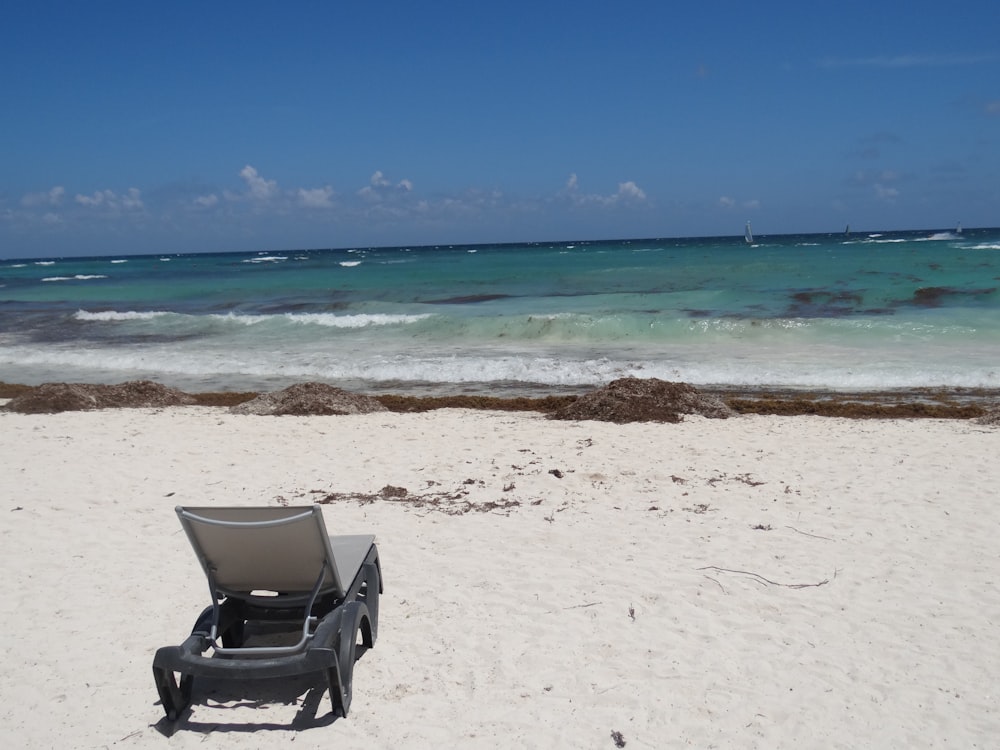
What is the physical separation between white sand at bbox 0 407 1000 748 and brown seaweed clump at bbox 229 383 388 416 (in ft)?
5.21

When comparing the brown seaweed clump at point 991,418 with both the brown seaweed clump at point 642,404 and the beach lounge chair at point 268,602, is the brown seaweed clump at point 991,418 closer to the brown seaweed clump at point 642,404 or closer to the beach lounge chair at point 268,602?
the brown seaweed clump at point 642,404


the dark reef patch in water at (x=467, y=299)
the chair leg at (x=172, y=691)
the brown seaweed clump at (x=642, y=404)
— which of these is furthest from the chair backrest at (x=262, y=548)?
the dark reef patch in water at (x=467, y=299)

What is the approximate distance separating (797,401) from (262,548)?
832 centimetres

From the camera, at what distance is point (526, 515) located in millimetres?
Result: 5832

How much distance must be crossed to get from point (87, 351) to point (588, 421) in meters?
13.5

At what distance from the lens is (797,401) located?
10.1 m

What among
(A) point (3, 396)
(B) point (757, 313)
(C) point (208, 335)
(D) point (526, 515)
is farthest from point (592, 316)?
(D) point (526, 515)

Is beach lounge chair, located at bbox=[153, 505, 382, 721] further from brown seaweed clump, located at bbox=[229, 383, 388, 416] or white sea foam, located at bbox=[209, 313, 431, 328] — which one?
white sea foam, located at bbox=[209, 313, 431, 328]

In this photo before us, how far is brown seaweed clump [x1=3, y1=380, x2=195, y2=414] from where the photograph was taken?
10.2m

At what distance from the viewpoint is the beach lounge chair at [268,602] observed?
3.22 meters

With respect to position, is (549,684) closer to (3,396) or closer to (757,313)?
(3,396)

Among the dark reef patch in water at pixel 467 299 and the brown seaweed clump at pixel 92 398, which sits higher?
the dark reef patch in water at pixel 467 299

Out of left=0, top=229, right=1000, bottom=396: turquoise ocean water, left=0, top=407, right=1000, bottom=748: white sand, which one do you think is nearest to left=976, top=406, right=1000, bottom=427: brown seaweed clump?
left=0, top=407, right=1000, bottom=748: white sand

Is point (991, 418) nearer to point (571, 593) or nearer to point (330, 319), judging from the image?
point (571, 593)
